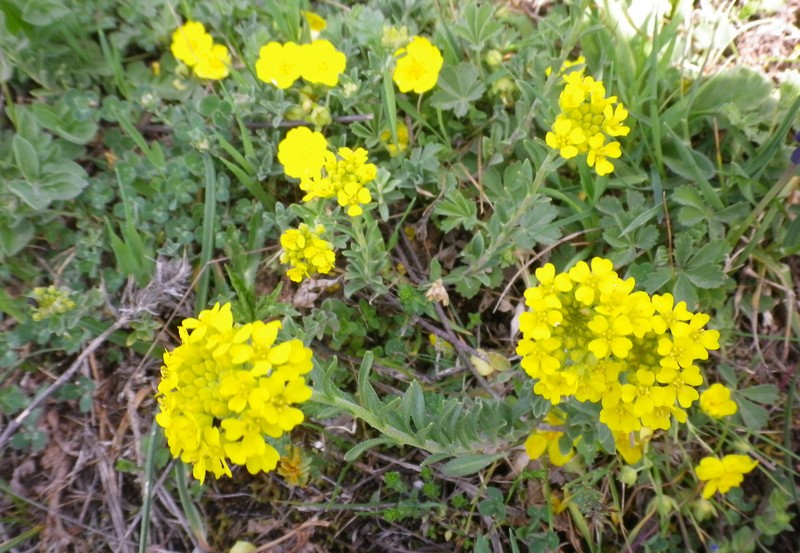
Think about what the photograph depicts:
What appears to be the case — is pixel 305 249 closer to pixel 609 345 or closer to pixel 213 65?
pixel 609 345

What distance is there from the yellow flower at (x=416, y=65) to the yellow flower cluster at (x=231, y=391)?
155 centimetres

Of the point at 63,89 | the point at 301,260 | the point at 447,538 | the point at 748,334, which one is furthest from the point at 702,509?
the point at 63,89

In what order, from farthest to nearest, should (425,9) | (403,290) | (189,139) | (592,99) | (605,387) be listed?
(425,9), (189,139), (403,290), (592,99), (605,387)

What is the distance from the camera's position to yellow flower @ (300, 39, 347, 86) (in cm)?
275

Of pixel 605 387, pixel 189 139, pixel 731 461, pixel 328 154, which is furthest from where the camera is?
pixel 189 139

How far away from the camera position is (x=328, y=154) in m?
2.15

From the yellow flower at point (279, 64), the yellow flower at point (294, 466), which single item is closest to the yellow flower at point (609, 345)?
the yellow flower at point (294, 466)

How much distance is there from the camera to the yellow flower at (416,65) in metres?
2.75

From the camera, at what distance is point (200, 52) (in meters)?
2.98

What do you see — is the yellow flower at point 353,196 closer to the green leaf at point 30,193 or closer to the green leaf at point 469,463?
the green leaf at point 469,463

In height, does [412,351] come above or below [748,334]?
below

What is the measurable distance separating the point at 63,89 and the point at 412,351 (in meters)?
2.22

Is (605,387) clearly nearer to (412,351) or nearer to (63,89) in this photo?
(412,351)

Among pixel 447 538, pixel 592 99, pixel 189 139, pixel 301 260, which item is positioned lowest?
pixel 447 538
